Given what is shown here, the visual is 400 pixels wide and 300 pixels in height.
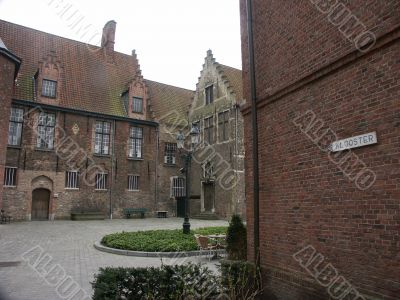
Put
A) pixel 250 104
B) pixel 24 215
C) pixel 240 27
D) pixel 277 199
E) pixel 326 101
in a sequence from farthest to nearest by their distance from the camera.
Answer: pixel 24 215 → pixel 240 27 → pixel 250 104 → pixel 277 199 → pixel 326 101

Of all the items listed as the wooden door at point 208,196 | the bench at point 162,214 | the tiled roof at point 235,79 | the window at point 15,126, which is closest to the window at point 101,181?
the bench at point 162,214

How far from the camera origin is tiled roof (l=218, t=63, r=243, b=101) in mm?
28406

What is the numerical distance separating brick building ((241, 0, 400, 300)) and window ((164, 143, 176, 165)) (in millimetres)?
23532

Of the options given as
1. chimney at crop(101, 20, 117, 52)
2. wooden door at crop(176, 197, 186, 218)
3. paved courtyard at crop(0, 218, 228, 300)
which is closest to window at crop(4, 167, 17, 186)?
paved courtyard at crop(0, 218, 228, 300)

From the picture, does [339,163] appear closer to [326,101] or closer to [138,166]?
[326,101]

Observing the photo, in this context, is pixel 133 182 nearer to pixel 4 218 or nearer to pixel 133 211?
pixel 133 211

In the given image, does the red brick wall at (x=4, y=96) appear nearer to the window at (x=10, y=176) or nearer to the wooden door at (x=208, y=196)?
the window at (x=10, y=176)

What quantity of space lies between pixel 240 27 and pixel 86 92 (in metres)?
22.0

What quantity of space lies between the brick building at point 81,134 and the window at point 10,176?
0.06 metres

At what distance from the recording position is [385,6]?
16.2 feet

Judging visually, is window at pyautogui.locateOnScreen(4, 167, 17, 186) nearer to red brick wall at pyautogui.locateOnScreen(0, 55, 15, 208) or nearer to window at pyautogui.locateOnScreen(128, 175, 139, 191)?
red brick wall at pyautogui.locateOnScreen(0, 55, 15, 208)

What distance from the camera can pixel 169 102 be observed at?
111 ft

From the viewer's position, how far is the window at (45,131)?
979 inches

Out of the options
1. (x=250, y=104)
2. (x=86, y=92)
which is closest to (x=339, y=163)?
(x=250, y=104)
